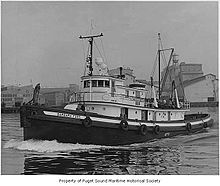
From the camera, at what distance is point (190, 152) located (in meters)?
7.19

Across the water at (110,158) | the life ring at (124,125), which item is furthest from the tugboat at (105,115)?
the water at (110,158)

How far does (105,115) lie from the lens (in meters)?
7.84

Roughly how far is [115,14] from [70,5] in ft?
2.54

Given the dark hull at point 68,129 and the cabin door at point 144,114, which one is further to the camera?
the cabin door at point 144,114

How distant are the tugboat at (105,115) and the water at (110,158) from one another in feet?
0.71

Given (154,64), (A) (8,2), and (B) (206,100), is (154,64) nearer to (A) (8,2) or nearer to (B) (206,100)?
(B) (206,100)

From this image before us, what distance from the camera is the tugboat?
7.16 meters

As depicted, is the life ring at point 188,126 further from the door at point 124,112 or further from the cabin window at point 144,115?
the door at point 124,112

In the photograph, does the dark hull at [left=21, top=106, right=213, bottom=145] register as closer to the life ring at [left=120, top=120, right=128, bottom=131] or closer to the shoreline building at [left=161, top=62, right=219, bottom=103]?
the life ring at [left=120, top=120, right=128, bottom=131]

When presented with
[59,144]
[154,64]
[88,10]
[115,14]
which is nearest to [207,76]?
[154,64]

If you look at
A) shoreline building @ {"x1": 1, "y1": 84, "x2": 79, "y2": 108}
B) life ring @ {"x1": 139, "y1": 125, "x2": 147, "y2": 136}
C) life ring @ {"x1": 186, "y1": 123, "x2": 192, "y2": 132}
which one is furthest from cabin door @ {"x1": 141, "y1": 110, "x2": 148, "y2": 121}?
shoreline building @ {"x1": 1, "y1": 84, "x2": 79, "y2": 108}

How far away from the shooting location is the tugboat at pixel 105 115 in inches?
282

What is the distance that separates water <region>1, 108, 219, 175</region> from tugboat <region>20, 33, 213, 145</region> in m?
0.22

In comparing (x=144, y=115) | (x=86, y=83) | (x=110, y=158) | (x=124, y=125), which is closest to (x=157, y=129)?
(x=144, y=115)
